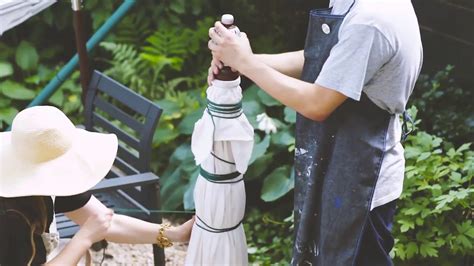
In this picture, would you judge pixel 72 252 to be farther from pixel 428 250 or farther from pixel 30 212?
pixel 428 250

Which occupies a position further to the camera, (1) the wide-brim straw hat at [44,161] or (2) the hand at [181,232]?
(2) the hand at [181,232]

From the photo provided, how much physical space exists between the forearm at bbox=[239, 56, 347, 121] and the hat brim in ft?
1.67

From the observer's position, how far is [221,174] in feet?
5.70

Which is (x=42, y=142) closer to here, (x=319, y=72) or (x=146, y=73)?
(x=319, y=72)

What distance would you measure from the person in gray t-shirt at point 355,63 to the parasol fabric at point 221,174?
0.29 ft

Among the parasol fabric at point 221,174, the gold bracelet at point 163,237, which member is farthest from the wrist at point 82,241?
the parasol fabric at point 221,174

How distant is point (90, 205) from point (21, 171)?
0.32 metres

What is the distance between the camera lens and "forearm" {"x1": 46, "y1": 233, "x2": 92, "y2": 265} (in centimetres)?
191

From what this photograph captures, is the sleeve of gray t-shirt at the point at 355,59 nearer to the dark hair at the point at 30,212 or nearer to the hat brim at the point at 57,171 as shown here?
the hat brim at the point at 57,171

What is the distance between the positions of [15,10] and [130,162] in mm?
966

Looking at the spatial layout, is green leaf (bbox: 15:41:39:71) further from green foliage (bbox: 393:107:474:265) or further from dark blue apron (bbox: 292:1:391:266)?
dark blue apron (bbox: 292:1:391:266)

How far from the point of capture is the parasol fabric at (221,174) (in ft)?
5.59

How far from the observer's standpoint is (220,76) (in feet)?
5.58

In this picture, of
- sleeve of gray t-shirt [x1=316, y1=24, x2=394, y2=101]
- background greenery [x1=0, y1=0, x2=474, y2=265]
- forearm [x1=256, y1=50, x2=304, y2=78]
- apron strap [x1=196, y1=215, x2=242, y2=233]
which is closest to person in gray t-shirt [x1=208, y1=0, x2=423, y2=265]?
sleeve of gray t-shirt [x1=316, y1=24, x2=394, y2=101]
